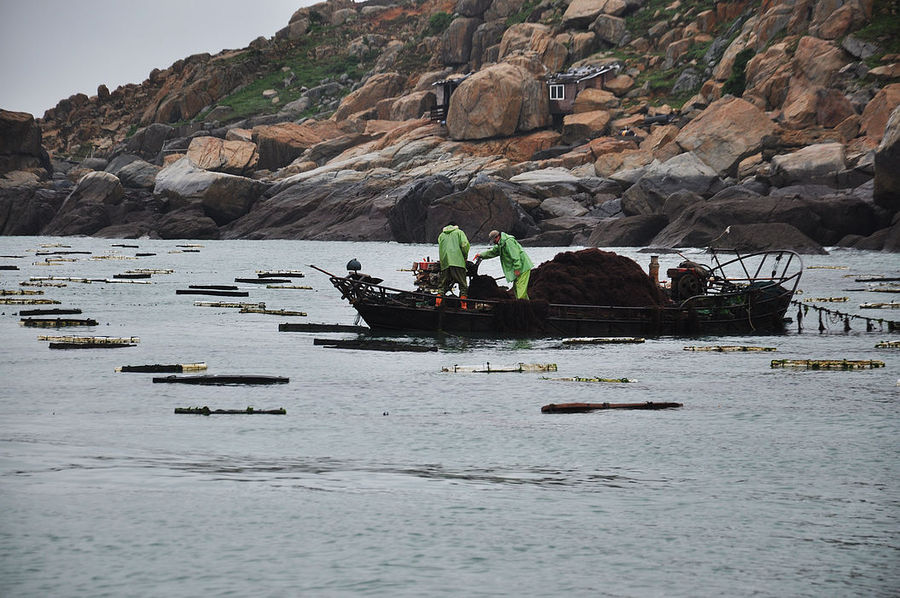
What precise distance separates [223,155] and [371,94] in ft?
93.7

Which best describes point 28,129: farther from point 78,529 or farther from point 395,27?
point 78,529

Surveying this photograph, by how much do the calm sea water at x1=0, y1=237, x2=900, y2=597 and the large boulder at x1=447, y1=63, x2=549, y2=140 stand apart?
242 ft

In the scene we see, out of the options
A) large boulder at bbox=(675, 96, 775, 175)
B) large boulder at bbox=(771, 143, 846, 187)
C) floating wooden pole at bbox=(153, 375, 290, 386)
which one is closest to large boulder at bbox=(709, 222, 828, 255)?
large boulder at bbox=(771, 143, 846, 187)

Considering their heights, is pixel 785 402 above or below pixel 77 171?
below

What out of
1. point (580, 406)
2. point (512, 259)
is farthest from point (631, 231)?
point (580, 406)

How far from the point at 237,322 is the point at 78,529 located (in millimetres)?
18801

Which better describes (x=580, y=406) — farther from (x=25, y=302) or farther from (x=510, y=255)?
(x=25, y=302)

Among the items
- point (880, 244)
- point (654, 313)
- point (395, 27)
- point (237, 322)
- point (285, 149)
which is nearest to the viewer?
point (654, 313)

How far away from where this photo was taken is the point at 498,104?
92.9 m

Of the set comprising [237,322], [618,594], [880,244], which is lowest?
[618,594]

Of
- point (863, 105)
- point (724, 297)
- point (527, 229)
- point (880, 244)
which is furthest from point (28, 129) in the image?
point (724, 297)

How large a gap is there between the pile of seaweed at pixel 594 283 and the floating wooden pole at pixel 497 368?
577 centimetres

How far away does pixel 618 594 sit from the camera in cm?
791

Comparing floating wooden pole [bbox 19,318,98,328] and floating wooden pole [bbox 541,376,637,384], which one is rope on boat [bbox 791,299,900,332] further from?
floating wooden pole [bbox 19,318,98,328]
